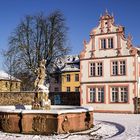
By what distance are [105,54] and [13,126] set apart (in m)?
17.6

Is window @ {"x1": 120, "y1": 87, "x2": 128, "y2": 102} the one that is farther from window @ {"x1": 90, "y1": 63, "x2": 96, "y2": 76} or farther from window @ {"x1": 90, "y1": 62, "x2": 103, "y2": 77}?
window @ {"x1": 90, "y1": 63, "x2": 96, "y2": 76}

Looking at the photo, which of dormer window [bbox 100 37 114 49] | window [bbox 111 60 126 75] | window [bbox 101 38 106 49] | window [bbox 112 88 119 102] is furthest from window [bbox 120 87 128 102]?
window [bbox 101 38 106 49]

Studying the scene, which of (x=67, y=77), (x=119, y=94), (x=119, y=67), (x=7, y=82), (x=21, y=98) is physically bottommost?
(x=21, y=98)

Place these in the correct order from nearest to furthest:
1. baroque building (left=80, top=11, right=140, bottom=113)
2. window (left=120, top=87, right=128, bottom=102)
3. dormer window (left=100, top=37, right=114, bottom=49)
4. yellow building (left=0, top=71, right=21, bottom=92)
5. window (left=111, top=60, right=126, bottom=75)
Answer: baroque building (left=80, top=11, right=140, bottom=113), window (left=120, top=87, right=128, bottom=102), window (left=111, top=60, right=126, bottom=75), dormer window (left=100, top=37, right=114, bottom=49), yellow building (left=0, top=71, right=21, bottom=92)

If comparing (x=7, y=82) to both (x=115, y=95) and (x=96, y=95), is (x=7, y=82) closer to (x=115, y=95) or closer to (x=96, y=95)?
(x=96, y=95)

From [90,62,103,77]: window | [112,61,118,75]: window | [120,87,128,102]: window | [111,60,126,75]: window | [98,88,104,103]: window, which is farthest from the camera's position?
[90,62,103,77]: window

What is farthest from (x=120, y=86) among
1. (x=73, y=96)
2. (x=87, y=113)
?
(x=87, y=113)

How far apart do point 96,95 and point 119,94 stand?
2.49 metres

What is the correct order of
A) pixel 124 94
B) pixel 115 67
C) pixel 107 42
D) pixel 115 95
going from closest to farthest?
pixel 124 94
pixel 115 95
pixel 115 67
pixel 107 42

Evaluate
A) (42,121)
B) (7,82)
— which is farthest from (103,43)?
(7,82)

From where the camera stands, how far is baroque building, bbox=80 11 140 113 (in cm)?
3148

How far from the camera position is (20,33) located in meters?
41.5

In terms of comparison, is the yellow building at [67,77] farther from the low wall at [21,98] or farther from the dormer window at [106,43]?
the dormer window at [106,43]

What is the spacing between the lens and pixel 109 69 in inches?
1291
